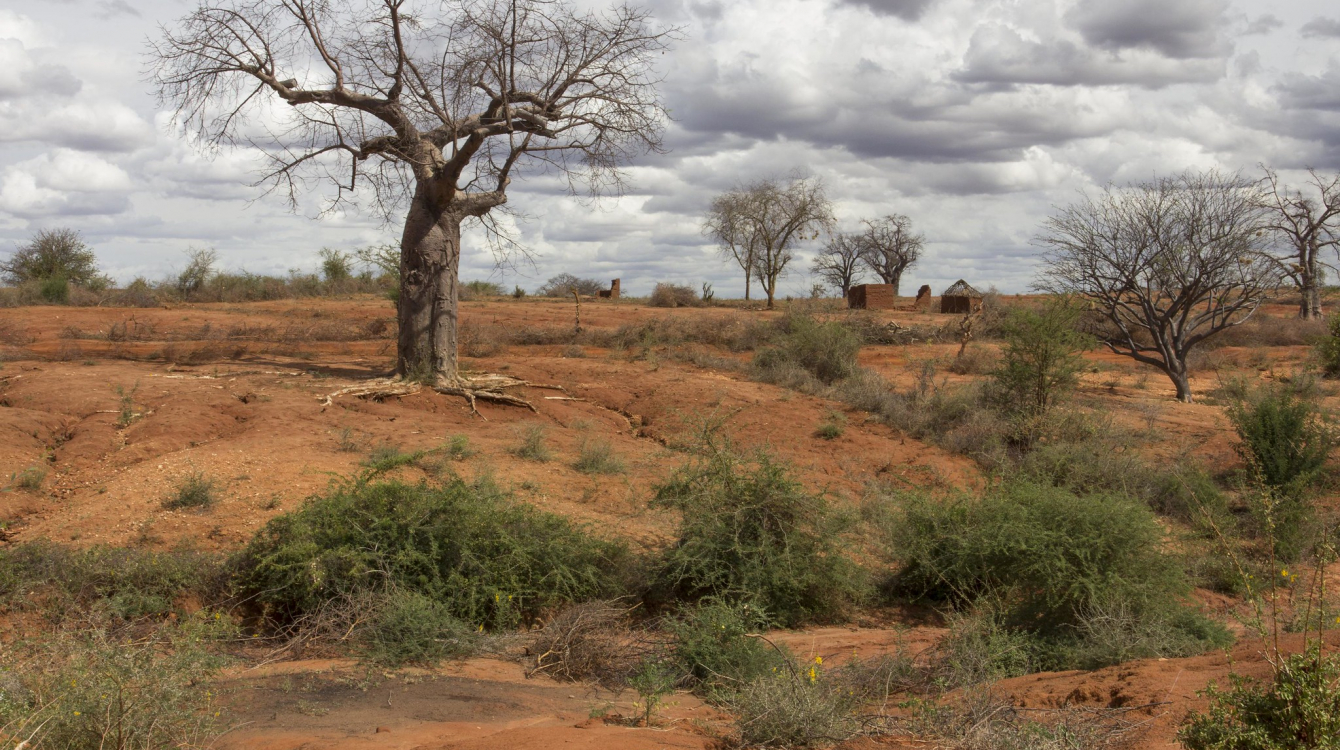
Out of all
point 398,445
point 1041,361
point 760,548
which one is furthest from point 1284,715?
point 1041,361

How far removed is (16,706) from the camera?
12.8ft

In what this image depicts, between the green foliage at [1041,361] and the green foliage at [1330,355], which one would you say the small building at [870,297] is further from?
the green foliage at [1041,361]

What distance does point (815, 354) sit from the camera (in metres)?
16.8

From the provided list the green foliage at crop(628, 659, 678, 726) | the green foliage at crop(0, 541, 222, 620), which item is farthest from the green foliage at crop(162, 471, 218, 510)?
the green foliage at crop(628, 659, 678, 726)

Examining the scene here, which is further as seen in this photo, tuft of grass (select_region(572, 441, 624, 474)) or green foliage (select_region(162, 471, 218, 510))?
tuft of grass (select_region(572, 441, 624, 474))

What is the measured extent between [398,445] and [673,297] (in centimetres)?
2430

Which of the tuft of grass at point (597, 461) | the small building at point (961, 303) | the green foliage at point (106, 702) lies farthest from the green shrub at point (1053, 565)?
the small building at point (961, 303)

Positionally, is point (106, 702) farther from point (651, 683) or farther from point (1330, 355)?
point (1330, 355)

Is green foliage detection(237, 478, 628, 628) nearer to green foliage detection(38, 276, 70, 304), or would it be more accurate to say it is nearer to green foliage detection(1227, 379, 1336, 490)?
green foliage detection(1227, 379, 1336, 490)

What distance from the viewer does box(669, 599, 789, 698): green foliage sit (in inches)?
220

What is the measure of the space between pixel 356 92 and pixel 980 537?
9.69 metres

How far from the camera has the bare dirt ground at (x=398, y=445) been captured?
4.89 meters

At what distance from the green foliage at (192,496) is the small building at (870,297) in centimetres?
2342

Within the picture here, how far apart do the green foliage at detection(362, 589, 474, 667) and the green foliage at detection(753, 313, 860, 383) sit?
10.3 m
